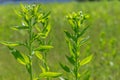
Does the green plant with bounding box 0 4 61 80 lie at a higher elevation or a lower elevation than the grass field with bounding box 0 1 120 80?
higher

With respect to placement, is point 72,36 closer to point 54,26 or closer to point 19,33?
point 19,33

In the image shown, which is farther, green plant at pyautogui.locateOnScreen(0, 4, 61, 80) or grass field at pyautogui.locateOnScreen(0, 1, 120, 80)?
grass field at pyautogui.locateOnScreen(0, 1, 120, 80)

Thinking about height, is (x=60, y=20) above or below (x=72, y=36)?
below

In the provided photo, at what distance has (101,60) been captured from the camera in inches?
144

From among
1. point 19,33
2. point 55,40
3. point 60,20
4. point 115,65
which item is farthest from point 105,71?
point 60,20

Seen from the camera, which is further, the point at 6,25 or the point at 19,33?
the point at 6,25

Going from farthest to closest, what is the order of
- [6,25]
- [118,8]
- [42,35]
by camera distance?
[118,8] < [6,25] < [42,35]

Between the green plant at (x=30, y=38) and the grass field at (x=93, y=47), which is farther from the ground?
the green plant at (x=30, y=38)

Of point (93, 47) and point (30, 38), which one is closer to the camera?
point (30, 38)

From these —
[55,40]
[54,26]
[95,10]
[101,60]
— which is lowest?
[95,10]

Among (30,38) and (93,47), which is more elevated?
(30,38)

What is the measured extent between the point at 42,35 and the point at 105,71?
2.28 metres

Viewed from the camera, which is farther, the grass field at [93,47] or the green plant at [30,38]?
the grass field at [93,47]

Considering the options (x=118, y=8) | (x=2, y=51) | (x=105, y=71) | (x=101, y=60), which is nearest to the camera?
(x=105, y=71)
